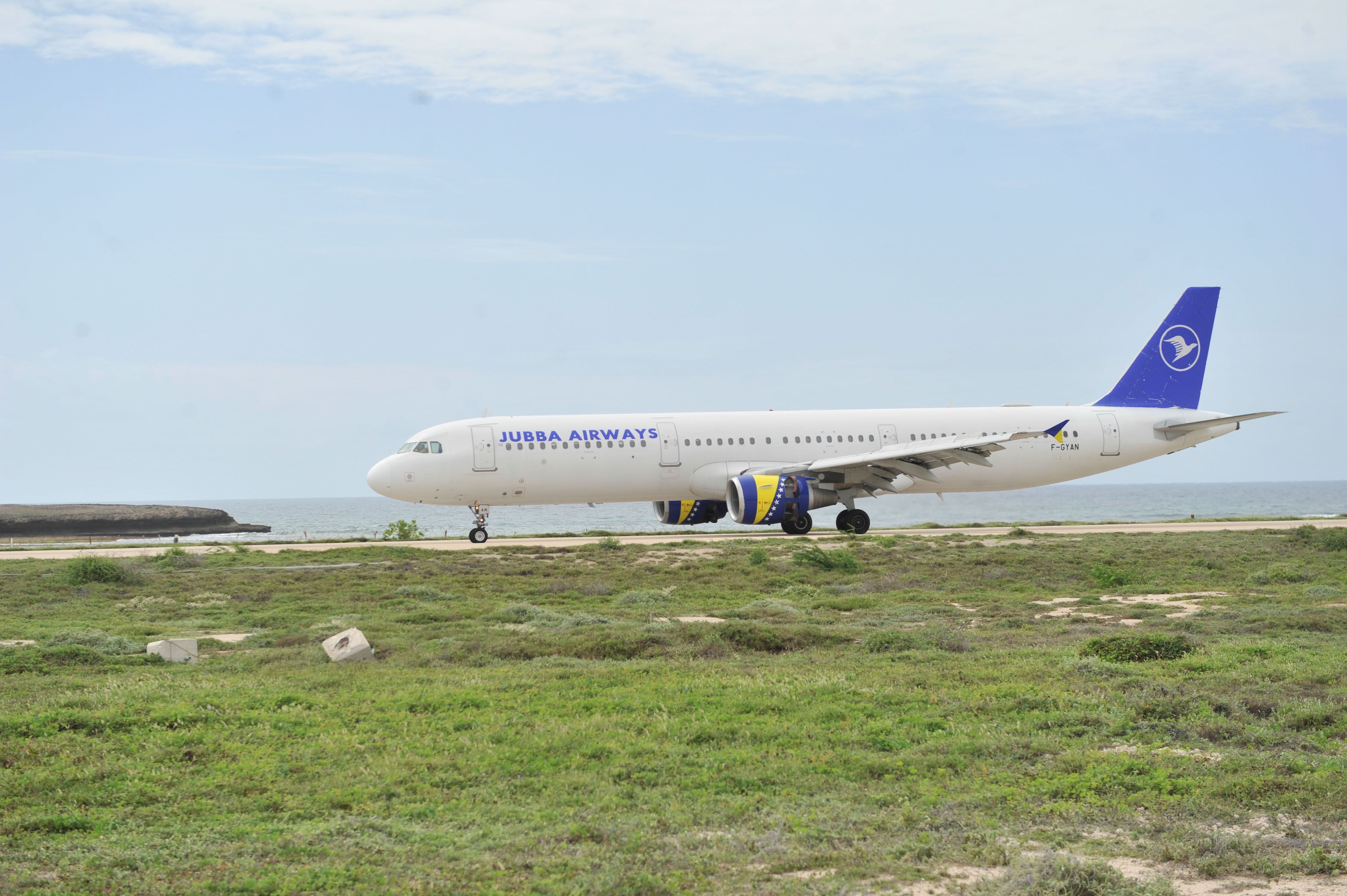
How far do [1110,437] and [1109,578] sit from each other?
14.3 metres

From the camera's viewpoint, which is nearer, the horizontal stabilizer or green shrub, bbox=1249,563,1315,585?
green shrub, bbox=1249,563,1315,585

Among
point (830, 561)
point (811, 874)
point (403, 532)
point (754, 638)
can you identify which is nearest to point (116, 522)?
point (403, 532)

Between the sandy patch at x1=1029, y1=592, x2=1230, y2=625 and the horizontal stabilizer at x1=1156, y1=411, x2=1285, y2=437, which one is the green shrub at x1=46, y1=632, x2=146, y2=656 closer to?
the sandy patch at x1=1029, y1=592, x2=1230, y2=625

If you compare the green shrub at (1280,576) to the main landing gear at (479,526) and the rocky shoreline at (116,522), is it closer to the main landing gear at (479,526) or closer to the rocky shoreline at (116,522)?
the main landing gear at (479,526)

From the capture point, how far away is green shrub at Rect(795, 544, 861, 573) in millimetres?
24422

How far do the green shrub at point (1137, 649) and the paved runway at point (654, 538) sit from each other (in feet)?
61.4

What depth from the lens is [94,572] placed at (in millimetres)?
23375

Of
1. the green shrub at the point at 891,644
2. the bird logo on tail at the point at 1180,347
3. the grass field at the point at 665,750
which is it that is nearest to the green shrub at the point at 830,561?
the grass field at the point at 665,750

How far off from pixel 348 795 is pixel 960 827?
4.13m

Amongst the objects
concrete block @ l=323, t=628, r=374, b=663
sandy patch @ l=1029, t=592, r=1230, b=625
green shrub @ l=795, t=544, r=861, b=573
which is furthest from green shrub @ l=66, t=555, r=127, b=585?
sandy patch @ l=1029, t=592, r=1230, b=625

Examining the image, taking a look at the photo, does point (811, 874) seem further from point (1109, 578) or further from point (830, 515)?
point (830, 515)

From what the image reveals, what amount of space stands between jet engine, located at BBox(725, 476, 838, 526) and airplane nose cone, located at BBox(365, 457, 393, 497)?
29.3ft

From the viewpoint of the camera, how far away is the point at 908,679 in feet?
37.7

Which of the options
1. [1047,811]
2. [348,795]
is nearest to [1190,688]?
[1047,811]
